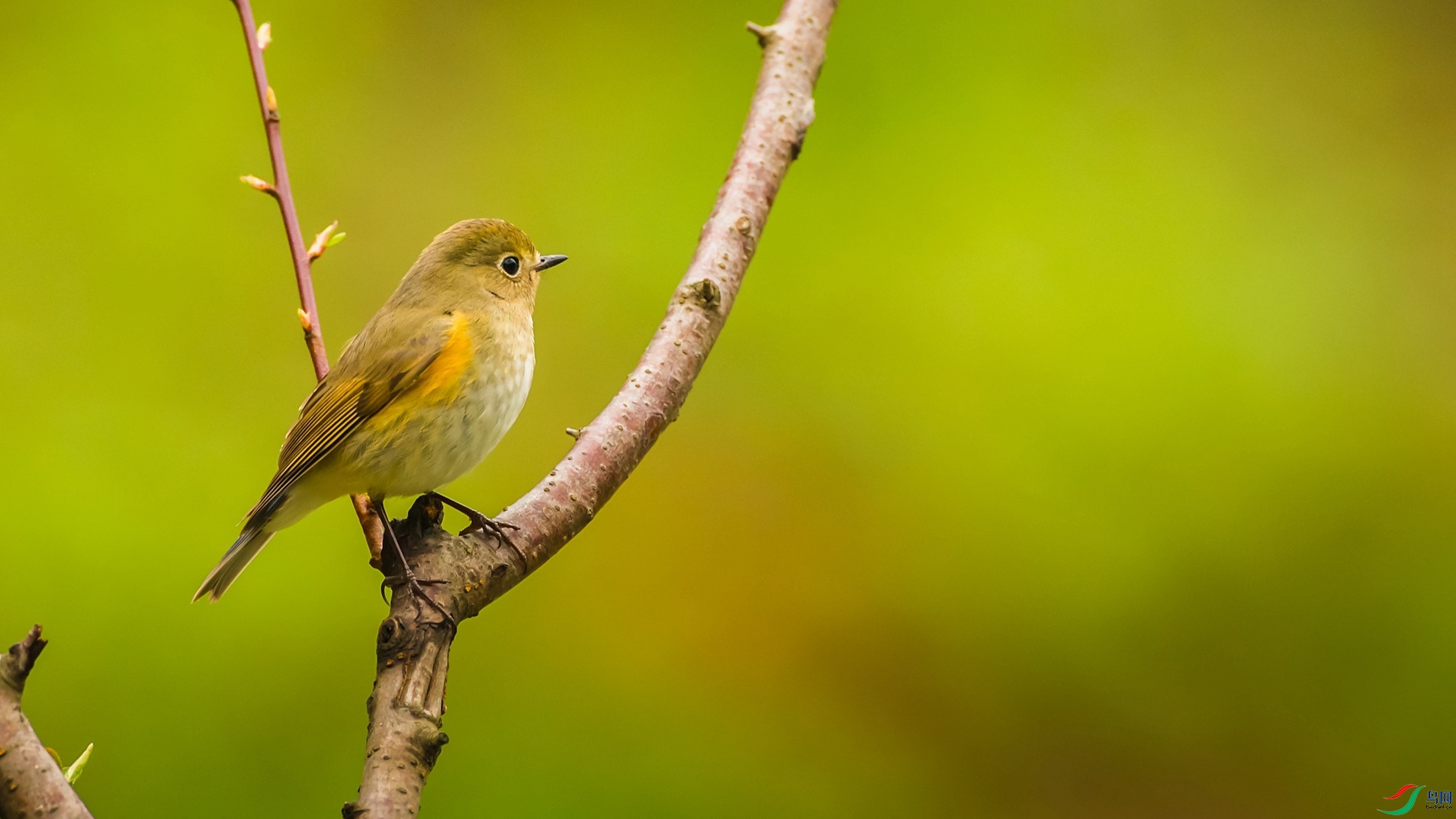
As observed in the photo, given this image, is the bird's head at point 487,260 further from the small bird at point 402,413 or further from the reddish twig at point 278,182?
the reddish twig at point 278,182

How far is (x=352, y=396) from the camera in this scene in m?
2.14

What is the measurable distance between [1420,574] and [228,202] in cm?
377

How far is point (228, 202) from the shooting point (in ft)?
11.8

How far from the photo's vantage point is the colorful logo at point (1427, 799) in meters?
3.12

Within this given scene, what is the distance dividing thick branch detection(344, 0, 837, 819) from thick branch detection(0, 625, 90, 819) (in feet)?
0.83

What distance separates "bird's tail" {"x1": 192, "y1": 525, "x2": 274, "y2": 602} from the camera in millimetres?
2047

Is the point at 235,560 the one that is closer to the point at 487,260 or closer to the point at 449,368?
the point at 449,368

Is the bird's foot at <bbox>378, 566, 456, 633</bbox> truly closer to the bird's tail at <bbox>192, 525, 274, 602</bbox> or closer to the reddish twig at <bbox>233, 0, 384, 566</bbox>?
the reddish twig at <bbox>233, 0, 384, 566</bbox>

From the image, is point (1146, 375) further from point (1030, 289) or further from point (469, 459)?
point (469, 459)

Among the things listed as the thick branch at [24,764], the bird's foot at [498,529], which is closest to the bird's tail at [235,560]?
the bird's foot at [498,529]

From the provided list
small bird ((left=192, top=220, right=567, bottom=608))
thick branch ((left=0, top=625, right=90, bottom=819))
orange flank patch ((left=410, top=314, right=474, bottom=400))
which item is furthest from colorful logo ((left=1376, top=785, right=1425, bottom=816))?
thick branch ((left=0, top=625, right=90, bottom=819))

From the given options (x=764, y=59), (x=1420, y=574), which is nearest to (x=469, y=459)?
(x=764, y=59)

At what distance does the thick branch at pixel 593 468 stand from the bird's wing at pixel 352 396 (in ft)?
1.46

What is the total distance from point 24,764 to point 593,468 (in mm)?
941
